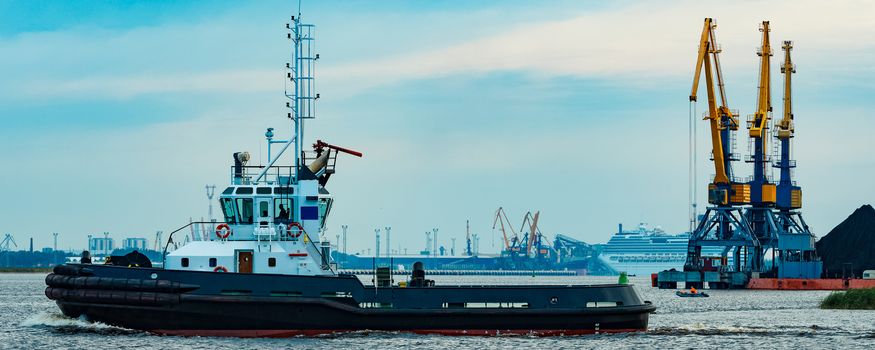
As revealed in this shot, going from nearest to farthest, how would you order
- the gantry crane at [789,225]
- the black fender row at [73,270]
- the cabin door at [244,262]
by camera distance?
the black fender row at [73,270]
the cabin door at [244,262]
the gantry crane at [789,225]

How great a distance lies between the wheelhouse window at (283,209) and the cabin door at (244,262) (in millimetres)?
1314

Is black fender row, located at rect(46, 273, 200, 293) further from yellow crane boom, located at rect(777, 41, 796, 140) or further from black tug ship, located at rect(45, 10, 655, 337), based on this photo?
yellow crane boom, located at rect(777, 41, 796, 140)

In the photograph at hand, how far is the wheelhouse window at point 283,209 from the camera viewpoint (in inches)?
1411

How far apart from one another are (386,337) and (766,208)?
265ft

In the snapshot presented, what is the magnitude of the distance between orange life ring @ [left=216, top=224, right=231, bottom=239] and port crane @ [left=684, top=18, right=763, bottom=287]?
255ft

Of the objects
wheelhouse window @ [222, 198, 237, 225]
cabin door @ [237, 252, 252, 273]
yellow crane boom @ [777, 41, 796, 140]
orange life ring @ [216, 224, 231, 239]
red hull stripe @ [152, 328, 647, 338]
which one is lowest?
red hull stripe @ [152, 328, 647, 338]

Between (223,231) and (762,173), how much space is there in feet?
264

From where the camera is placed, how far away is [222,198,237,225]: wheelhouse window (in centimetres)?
3581

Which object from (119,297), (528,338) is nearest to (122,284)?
(119,297)

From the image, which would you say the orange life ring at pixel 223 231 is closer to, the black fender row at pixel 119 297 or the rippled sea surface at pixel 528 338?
the black fender row at pixel 119 297

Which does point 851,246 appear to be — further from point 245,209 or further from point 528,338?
point 245,209

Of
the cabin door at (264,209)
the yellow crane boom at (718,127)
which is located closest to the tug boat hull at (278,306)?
the cabin door at (264,209)

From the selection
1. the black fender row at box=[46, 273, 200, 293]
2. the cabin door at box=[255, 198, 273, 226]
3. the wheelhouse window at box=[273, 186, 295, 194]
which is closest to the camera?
the black fender row at box=[46, 273, 200, 293]

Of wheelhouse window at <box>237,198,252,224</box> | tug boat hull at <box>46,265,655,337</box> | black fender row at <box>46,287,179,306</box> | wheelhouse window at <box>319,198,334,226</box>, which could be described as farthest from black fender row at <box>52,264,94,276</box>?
wheelhouse window at <box>319,198,334,226</box>
